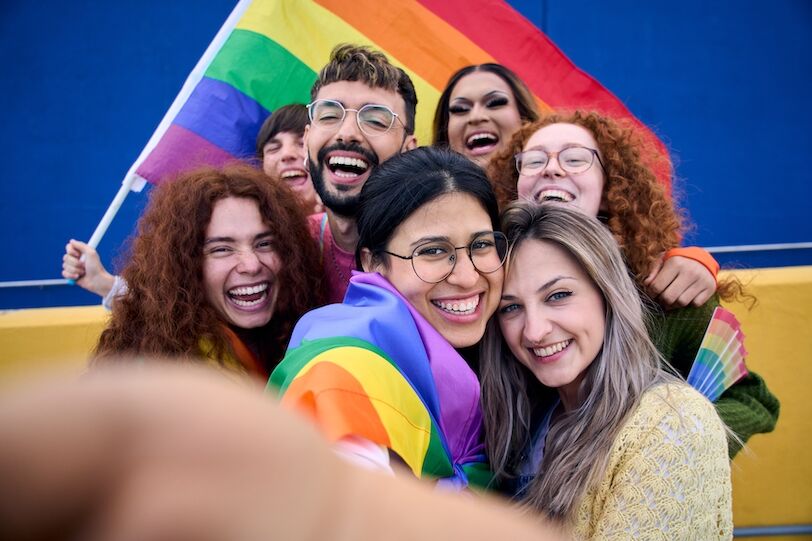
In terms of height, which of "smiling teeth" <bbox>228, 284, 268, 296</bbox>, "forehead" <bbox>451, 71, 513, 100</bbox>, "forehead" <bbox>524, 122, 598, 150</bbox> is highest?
"forehead" <bbox>451, 71, 513, 100</bbox>

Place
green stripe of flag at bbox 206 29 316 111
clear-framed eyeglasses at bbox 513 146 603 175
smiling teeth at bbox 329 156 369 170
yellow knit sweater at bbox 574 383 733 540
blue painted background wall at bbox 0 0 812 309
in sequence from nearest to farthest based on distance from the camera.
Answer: yellow knit sweater at bbox 574 383 733 540 < clear-framed eyeglasses at bbox 513 146 603 175 < smiling teeth at bbox 329 156 369 170 < green stripe of flag at bbox 206 29 316 111 < blue painted background wall at bbox 0 0 812 309

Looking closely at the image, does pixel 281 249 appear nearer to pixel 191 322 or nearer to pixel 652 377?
pixel 191 322

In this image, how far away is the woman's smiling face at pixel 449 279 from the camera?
2398 millimetres

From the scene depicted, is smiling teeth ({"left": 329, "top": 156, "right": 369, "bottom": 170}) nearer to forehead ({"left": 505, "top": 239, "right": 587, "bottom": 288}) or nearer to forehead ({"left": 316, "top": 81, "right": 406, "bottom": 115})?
forehead ({"left": 316, "top": 81, "right": 406, "bottom": 115})

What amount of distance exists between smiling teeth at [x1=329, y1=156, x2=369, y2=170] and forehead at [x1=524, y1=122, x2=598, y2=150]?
66 cm

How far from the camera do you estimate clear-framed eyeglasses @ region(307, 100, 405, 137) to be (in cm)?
311

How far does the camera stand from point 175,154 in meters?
4.00

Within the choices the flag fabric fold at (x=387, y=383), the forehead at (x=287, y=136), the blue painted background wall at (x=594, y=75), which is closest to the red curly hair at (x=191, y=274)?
the flag fabric fold at (x=387, y=383)

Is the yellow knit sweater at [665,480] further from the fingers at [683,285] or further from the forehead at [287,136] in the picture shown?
the forehead at [287,136]

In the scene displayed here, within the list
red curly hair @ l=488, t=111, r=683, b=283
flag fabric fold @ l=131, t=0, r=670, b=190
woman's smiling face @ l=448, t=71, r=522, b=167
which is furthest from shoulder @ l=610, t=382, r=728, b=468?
flag fabric fold @ l=131, t=0, r=670, b=190

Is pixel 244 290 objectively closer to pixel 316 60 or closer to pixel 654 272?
pixel 654 272

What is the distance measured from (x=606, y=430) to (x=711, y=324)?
0.80 metres

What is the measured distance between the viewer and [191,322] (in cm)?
274

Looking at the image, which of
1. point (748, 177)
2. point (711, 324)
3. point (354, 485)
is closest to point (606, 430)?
point (711, 324)
